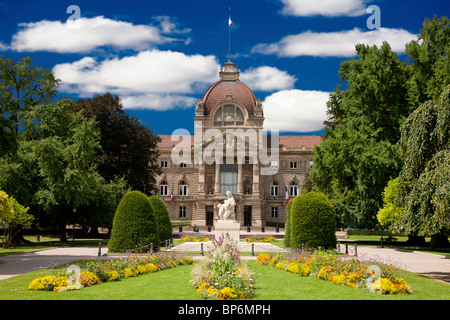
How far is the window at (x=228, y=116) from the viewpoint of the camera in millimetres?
75312

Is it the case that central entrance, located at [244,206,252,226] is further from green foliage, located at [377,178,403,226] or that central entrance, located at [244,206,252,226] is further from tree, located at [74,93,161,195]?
green foliage, located at [377,178,403,226]

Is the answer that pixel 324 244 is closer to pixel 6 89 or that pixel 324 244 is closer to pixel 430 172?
pixel 430 172

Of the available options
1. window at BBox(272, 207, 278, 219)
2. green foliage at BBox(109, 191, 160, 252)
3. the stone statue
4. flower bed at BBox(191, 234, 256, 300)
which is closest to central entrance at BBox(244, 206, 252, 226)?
window at BBox(272, 207, 278, 219)

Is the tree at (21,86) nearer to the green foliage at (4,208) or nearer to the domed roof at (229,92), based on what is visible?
the green foliage at (4,208)

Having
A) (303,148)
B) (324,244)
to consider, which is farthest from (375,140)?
(303,148)

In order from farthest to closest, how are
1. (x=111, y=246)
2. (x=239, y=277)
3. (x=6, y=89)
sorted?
(x=6, y=89), (x=111, y=246), (x=239, y=277)

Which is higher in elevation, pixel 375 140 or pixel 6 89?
pixel 6 89

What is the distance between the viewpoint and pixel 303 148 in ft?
267

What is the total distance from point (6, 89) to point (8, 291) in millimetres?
27621

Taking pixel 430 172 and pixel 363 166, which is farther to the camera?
pixel 363 166

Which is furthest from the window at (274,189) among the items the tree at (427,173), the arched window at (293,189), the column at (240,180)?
the tree at (427,173)

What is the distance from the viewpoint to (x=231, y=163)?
7312 centimetres

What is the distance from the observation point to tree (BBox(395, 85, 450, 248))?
15.8 m

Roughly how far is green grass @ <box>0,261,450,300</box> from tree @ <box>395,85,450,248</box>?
2.10 metres
